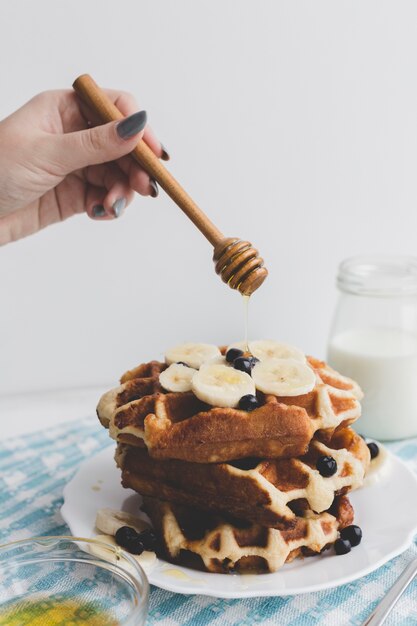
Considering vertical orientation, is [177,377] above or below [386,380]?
above

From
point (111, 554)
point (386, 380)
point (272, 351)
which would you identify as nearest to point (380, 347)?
point (386, 380)

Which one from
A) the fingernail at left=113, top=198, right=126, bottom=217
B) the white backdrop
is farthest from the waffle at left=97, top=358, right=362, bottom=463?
→ the white backdrop

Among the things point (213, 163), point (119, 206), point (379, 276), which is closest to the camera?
point (119, 206)

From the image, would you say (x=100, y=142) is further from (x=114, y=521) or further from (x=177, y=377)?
(x=114, y=521)

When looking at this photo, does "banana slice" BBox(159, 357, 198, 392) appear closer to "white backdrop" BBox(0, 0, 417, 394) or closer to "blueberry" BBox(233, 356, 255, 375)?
"blueberry" BBox(233, 356, 255, 375)

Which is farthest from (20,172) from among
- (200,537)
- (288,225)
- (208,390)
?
(288,225)

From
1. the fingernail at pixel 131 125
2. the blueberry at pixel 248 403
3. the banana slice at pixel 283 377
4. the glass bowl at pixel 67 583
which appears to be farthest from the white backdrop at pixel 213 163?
the glass bowl at pixel 67 583

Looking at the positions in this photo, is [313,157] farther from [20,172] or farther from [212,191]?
[20,172]
